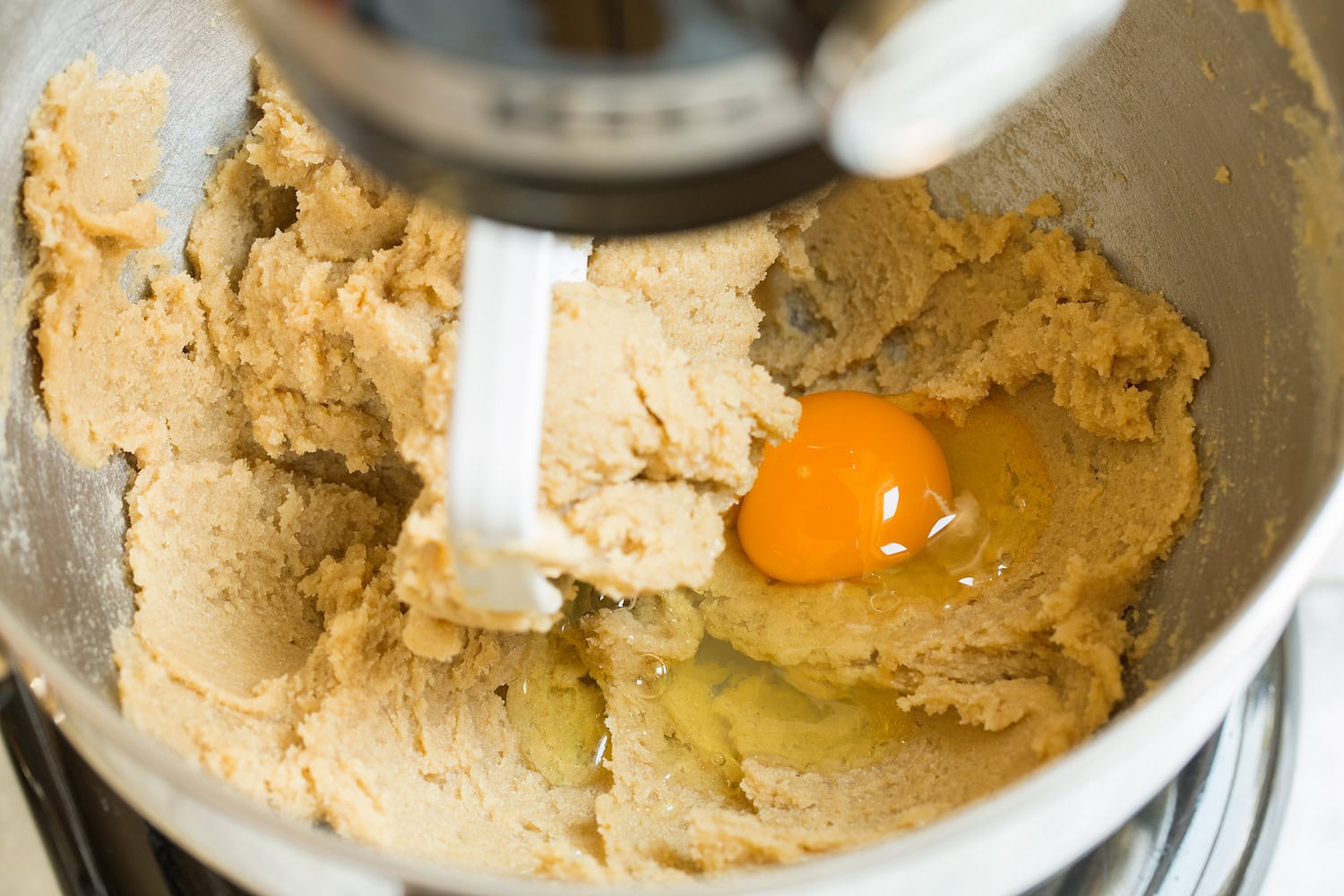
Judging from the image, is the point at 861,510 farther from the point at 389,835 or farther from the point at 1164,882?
the point at 389,835

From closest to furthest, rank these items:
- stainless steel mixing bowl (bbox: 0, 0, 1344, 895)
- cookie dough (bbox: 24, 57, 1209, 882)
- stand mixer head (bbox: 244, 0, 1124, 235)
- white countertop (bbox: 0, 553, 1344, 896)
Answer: stand mixer head (bbox: 244, 0, 1124, 235) → stainless steel mixing bowl (bbox: 0, 0, 1344, 895) → cookie dough (bbox: 24, 57, 1209, 882) → white countertop (bbox: 0, 553, 1344, 896)

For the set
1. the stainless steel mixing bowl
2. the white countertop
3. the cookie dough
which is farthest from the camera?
the white countertop

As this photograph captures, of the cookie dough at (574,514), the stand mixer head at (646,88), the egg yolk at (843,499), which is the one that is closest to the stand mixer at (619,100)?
the stand mixer head at (646,88)

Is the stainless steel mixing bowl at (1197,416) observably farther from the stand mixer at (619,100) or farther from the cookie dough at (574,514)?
the stand mixer at (619,100)

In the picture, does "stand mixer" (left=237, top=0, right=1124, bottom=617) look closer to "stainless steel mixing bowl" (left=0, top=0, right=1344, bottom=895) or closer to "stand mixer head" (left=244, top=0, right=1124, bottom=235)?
"stand mixer head" (left=244, top=0, right=1124, bottom=235)

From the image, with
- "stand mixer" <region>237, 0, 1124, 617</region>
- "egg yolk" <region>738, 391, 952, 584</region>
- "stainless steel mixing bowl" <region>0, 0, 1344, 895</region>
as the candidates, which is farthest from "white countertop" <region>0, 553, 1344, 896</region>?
"stand mixer" <region>237, 0, 1124, 617</region>
